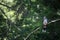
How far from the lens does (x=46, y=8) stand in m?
2.25

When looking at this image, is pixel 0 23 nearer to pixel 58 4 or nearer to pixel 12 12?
pixel 12 12

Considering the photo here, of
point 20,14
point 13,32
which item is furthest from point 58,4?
point 13,32

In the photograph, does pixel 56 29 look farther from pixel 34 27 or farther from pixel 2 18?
pixel 2 18

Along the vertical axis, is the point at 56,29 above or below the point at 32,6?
below

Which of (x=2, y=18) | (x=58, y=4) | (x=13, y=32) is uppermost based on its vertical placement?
(x=58, y=4)

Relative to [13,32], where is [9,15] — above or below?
above

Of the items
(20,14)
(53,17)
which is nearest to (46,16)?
(53,17)

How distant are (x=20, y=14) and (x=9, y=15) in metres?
0.13

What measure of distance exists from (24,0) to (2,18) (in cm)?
33

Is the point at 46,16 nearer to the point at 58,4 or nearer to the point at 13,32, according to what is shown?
the point at 58,4

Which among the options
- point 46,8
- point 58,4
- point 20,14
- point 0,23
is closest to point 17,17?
point 20,14

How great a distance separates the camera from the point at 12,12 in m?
2.33

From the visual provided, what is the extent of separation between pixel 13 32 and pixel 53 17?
0.49 metres

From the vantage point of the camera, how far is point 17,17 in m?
2.32
